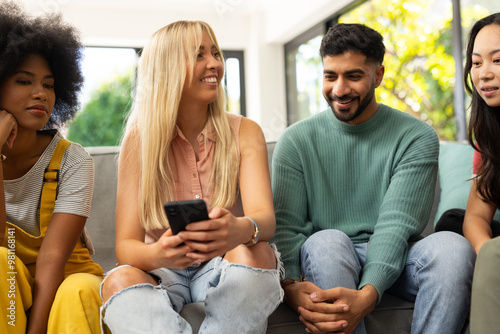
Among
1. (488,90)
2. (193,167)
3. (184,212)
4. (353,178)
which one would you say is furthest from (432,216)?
(184,212)

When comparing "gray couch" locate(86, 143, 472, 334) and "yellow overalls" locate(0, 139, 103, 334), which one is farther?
"gray couch" locate(86, 143, 472, 334)

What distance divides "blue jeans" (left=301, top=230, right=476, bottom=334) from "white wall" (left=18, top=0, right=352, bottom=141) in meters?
4.20

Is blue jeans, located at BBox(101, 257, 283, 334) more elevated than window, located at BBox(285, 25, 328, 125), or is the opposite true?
window, located at BBox(285, 25, 328, 125)

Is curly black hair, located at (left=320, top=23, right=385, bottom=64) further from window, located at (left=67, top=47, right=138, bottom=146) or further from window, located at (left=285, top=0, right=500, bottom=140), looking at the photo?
window, located at (left=67, top=47, right=138, bottom=146)

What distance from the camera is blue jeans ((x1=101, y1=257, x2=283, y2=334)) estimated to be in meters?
1.12

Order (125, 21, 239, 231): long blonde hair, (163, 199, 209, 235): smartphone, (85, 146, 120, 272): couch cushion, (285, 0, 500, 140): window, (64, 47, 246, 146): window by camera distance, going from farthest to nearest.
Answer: (64, 47, 246, 146): window → (285, 0, 500, 140): window → (85, 146, 120, 272): couch cushion → (125, 21, 239, 231): long blonde hair → (163, 199, 209, 235): smartphone

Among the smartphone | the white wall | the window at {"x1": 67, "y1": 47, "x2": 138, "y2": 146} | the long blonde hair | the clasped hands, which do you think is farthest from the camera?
the window at {"x1": 67, "y1": 47, "x2": 138, "y2": 146}

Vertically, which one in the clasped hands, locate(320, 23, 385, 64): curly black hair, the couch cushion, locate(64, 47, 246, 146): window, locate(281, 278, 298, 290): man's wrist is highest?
locate(64, 47, 246, 146): window

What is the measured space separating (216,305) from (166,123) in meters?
0.52

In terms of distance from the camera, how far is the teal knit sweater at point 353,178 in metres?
1.52

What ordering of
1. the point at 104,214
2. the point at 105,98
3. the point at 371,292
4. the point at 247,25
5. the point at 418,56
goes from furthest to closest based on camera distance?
1. the point at 105,98
2. the point at 247,25
3. the point at 418,56
4. the point at 104,214
5. the point at 371,292

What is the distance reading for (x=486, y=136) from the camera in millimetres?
1524

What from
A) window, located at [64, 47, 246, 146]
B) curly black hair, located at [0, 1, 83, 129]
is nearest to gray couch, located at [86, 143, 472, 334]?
curly black hair, located at [0, 1, 83, 129]

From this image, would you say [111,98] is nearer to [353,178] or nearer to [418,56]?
[418,56]
